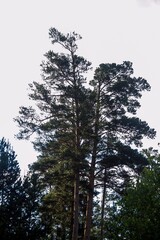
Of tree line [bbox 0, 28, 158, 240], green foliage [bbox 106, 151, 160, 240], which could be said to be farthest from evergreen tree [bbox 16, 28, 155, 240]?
green foliage [bbox 106, 151, 160, 240]

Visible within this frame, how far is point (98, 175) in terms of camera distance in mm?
25031

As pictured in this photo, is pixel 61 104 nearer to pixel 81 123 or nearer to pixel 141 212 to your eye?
pixel 81 123

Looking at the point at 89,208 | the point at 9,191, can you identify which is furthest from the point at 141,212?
the point at 9,191

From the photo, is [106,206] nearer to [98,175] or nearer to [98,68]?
[98,175]

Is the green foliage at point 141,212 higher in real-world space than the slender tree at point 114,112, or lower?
lower

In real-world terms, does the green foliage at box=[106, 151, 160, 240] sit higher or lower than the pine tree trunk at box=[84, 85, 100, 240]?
lower

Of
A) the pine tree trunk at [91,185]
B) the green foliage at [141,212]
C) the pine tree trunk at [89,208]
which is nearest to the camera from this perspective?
the green foliage at [141,212]

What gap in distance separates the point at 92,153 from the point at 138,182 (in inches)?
310

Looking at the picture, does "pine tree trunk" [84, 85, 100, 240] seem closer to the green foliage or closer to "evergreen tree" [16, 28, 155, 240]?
"evergreen tree" [16, 28, 155, 240]

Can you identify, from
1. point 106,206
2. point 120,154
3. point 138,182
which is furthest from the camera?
point 106,206

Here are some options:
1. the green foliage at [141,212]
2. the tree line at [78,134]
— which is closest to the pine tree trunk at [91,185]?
the tree line at [78,134]

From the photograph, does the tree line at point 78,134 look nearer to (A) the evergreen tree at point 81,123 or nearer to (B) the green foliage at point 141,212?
(A) the evergreen tree at point 81,123

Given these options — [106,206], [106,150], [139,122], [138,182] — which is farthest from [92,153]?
[106,206]

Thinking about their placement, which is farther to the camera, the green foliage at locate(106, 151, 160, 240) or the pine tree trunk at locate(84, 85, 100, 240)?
the pine tree trunk at locate(84, 85, 100, 240)
